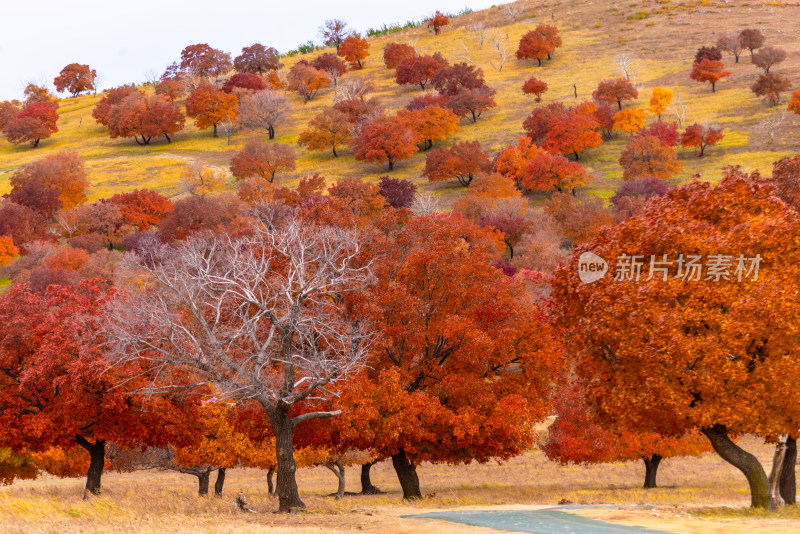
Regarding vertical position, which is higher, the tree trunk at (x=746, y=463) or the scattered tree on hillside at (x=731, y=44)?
the scattered tree on hillside at (x=731, y=44)

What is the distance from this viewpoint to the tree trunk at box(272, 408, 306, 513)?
2372 centimetres

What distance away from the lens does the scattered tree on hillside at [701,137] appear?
319 ft

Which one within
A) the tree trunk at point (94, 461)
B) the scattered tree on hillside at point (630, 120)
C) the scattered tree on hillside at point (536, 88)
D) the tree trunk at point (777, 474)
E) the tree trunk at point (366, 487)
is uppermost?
the scattered tree on hillside at point (536, 88)

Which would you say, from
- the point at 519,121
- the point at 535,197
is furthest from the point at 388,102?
the point at 535,197

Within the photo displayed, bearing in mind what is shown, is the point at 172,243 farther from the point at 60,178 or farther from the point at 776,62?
the point at 776,62

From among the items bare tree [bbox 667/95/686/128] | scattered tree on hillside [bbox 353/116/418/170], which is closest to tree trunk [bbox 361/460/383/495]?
scattered tree on hillside [bbox 353/116/418/170]

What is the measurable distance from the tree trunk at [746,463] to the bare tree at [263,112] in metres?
112

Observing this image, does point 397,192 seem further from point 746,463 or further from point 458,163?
point 746,463

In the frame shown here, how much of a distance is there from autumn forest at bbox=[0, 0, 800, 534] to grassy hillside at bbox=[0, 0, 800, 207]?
1.66 m

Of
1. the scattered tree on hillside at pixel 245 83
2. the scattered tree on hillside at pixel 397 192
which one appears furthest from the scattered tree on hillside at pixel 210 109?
the scattered tree on hillside at pixel 397 192

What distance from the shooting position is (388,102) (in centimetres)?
13700

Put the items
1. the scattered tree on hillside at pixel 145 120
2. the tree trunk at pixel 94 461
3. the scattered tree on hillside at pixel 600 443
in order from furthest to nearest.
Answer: the scattered tree on hillside at pixel 145 120 < the scattered tree on hillside at pixel 600 443 < the tree trunk at pixel 94 461

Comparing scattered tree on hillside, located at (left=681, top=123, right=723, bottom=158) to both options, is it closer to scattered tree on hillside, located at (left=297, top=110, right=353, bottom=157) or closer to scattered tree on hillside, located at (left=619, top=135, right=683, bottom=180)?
scattered tree on hillside, located at (left=619, top=135, right=683, bottom=180)

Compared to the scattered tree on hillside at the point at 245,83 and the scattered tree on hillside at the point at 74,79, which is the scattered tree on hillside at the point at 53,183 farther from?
the scattered tree on hillside at the point at 74,79
